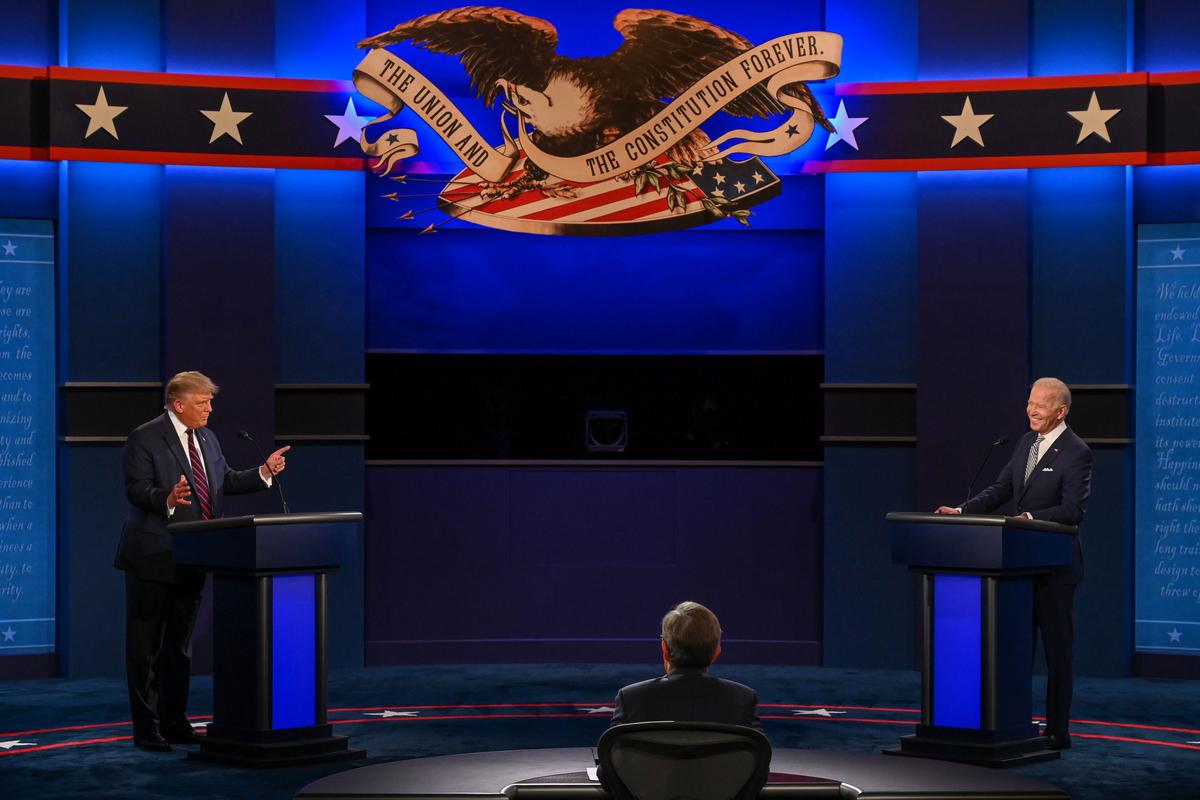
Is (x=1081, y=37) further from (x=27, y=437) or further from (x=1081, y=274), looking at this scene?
(x=27, y=437)

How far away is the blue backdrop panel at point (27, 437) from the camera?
8.45 meters

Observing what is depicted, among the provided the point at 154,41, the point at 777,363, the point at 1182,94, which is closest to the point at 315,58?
the point at 154,41

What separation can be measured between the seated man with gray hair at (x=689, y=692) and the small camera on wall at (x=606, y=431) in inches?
221

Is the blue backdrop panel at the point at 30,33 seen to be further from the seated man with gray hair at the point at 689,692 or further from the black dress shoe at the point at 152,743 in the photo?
the seated man with gray hair at the point at 689,692

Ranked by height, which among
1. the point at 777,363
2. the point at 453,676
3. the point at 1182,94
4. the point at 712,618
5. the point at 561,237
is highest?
the point at 1182,94

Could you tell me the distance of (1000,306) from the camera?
28.0 ft

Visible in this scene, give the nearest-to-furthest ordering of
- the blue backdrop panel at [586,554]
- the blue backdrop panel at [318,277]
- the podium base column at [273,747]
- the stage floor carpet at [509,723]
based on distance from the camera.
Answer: the stage floor carpet at [509,723] < the podium base column at [273,747] < the blue backdrop panel at [318,277] < the blue backdrop panel at [586,554]

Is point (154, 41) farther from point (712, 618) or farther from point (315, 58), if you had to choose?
point (712, 618)

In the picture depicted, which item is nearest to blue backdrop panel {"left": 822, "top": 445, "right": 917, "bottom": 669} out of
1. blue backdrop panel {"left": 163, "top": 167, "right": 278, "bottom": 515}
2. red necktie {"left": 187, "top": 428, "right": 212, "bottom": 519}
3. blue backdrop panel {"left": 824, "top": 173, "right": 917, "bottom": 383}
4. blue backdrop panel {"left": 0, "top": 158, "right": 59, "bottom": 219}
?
blue backdrop panel {"left": 824, "top": 173, "right": 917, "bottom": 383}

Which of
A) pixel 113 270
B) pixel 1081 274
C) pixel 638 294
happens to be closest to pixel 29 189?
pixel 113 270

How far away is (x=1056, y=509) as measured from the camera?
6.30m

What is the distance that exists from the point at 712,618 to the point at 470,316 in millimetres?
5749

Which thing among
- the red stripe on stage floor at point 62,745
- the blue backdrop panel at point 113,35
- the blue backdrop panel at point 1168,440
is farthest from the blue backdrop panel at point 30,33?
the blue backdrop panel at point 1168,440

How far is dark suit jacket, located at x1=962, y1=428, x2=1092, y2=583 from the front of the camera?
20.7 feet
